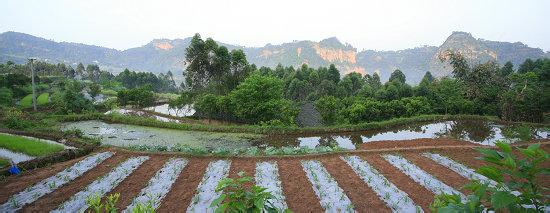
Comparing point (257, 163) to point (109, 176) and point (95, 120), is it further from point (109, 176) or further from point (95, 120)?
point (95, 120)

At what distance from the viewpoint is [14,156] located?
1561cm

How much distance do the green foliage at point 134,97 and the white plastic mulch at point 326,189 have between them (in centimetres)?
3524

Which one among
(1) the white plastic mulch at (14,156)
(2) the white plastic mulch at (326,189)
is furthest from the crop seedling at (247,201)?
(1) the white plastic mulch at (14,156)

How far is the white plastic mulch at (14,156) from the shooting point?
15.0m

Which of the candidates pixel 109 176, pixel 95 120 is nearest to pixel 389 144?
pixel 109 176

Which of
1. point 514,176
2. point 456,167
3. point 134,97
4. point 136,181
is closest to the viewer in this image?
point 514,176

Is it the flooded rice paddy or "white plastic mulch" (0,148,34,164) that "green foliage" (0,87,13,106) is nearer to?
the flooded rice paddy

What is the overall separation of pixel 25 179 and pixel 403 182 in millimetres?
14336

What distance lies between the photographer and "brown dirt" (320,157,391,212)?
10156 millimetres

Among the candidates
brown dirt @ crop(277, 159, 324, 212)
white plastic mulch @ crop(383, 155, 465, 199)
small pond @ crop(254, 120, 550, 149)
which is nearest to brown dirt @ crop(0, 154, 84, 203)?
brown dirt @ crop(277, 159, 324, 212)

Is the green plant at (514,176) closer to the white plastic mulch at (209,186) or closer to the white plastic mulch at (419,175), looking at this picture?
the white plastic mulch at (209,186)

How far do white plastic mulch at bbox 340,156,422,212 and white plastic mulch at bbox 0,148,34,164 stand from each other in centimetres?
1474

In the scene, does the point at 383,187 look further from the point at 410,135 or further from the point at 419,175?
the point at 410,135

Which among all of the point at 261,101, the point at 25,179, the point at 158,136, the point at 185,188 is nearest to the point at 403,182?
the point at 185,188
